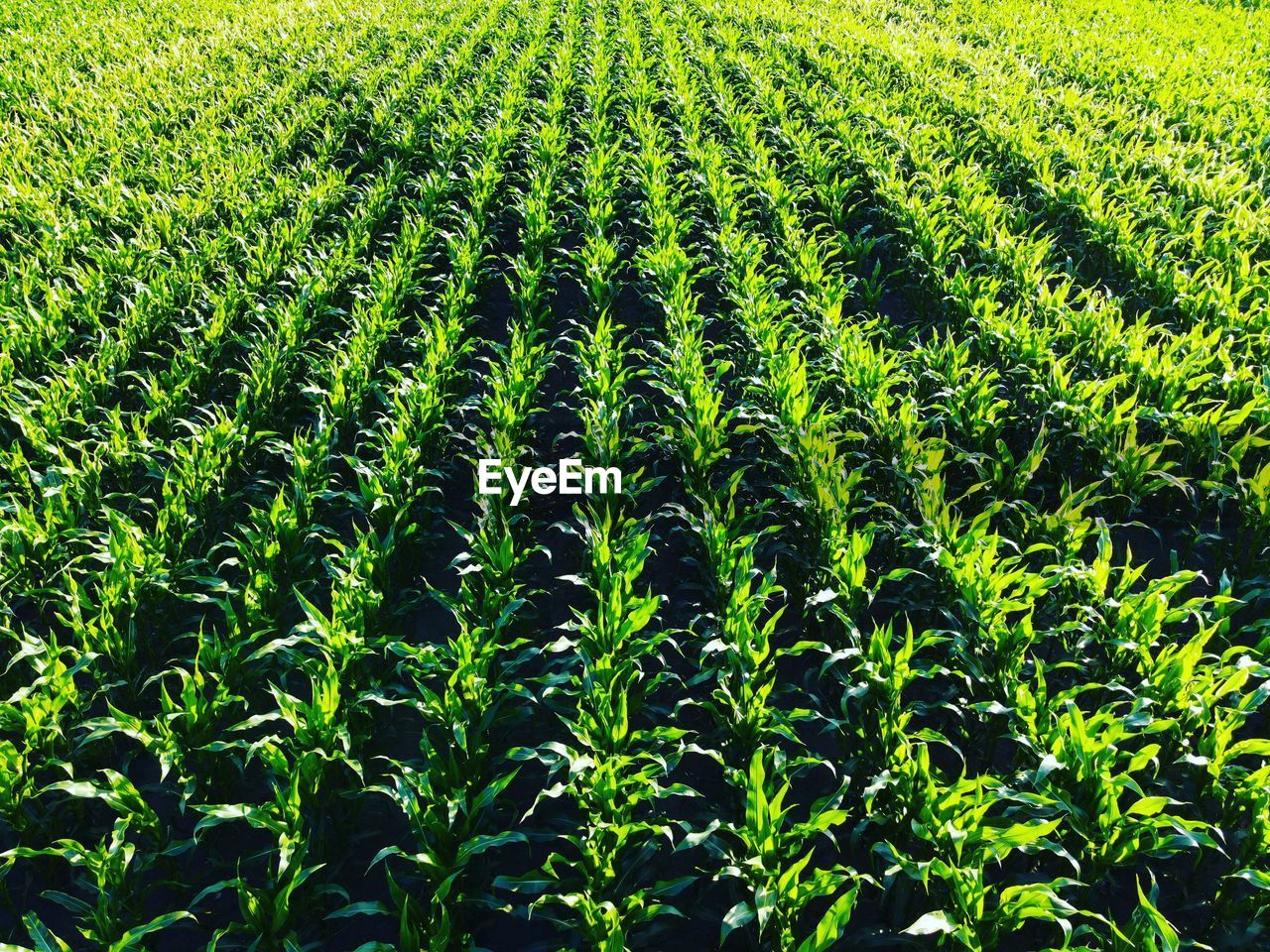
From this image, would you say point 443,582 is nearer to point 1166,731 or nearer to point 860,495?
point 860,495

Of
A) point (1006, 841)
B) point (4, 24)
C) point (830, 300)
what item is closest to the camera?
point (1006, 841)

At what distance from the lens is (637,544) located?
9.98ft

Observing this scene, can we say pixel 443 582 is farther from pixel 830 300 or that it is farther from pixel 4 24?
pixel 4 24

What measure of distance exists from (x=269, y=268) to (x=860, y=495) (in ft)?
13.4

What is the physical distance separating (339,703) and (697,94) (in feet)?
27.0

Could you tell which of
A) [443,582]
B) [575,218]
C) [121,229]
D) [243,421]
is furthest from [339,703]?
[121,229]

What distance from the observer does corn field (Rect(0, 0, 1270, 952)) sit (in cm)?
221

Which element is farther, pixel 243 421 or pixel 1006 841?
pixel 243 421

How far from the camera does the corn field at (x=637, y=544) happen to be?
2.21 metres

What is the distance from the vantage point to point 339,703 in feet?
8.76

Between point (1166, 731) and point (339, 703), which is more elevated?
point (1166, 731)

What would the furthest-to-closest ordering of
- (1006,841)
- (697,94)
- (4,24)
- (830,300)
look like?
1. (4,24)
2. (697,94)
3. (830,300)
4. (1006,841)

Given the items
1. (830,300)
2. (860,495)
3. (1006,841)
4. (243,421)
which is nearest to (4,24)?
(243,421)

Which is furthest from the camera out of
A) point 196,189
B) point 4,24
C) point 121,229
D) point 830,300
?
point 4,24
